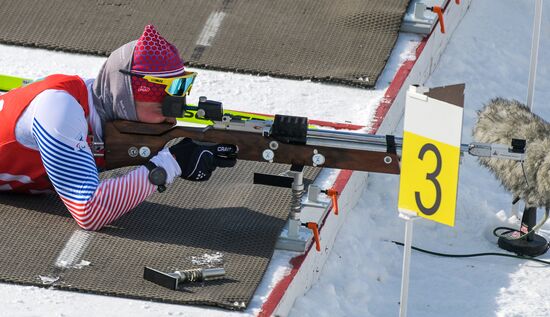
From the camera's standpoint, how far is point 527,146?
21.4ft

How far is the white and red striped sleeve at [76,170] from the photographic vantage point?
595cm

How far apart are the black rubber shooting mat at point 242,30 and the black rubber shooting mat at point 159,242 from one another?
174cm

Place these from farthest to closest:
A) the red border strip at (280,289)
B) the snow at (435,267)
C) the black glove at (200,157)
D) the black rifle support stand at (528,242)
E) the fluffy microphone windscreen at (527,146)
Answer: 1. the black rifle support stand at (528,242)
2. the fluffy microphone windscreen at (527,146)
3. the snow at (435,267)
4. the black glove at (200,157)
5. the red border strip at (280,289)

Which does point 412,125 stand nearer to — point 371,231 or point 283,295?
point 283,295

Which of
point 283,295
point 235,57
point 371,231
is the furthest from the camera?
point 235,57

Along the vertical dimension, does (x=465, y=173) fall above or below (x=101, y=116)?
below

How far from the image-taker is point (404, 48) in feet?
28.0

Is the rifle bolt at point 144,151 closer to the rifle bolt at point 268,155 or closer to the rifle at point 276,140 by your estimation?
the rifle at point 276,140

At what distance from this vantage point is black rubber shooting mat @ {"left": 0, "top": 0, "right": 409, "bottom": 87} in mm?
8305

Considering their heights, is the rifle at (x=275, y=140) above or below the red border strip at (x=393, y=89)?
above

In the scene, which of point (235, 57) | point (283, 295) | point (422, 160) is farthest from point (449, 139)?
point (235, 57)

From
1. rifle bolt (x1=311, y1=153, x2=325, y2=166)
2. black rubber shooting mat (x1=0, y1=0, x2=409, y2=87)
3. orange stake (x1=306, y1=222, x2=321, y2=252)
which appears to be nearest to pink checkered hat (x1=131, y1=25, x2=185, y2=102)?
rifle bolt (x1=311, y1=153, x2=325, y2=166)

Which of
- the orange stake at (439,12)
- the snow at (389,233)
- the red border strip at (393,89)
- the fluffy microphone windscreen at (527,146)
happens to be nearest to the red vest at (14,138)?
the snow at (389,233)

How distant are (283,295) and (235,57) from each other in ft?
9.71
